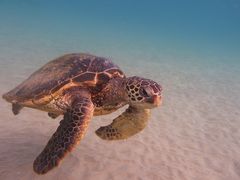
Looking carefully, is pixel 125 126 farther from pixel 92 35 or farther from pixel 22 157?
pixel 92 35

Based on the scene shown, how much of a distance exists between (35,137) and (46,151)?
2.59m

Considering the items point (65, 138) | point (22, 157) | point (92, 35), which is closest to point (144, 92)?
point (65, 138)

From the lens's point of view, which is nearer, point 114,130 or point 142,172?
point 114,130

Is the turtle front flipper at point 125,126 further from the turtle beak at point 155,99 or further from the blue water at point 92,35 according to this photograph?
the blue water at point 92,35

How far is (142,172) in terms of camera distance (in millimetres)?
5055

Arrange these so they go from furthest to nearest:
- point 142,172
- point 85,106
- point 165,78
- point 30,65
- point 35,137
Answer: point 165,78 < point 30,65 < point 35,137 < point 142,172 < point 85,106

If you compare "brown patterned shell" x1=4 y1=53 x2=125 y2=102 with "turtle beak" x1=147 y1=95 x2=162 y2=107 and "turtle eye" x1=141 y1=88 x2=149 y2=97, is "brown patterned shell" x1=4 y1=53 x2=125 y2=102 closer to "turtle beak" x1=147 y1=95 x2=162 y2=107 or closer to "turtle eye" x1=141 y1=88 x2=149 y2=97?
"turtle eye" x1=141 y1=88 x2=149 y2=97

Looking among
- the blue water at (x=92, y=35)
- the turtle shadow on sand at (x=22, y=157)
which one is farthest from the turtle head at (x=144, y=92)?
the blue water at (x=92, y=35)

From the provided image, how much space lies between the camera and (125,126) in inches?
183

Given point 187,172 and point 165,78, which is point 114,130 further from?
point 165,78

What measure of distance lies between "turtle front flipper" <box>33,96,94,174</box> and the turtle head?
2.05ft

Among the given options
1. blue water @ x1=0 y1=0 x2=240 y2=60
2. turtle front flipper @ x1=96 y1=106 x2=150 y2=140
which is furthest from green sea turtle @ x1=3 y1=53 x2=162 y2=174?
blue water @ x1=0 y1=0 x2=240 y2=60

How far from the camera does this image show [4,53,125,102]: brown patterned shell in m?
4.41

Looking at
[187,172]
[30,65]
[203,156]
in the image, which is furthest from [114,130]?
[30,65]
